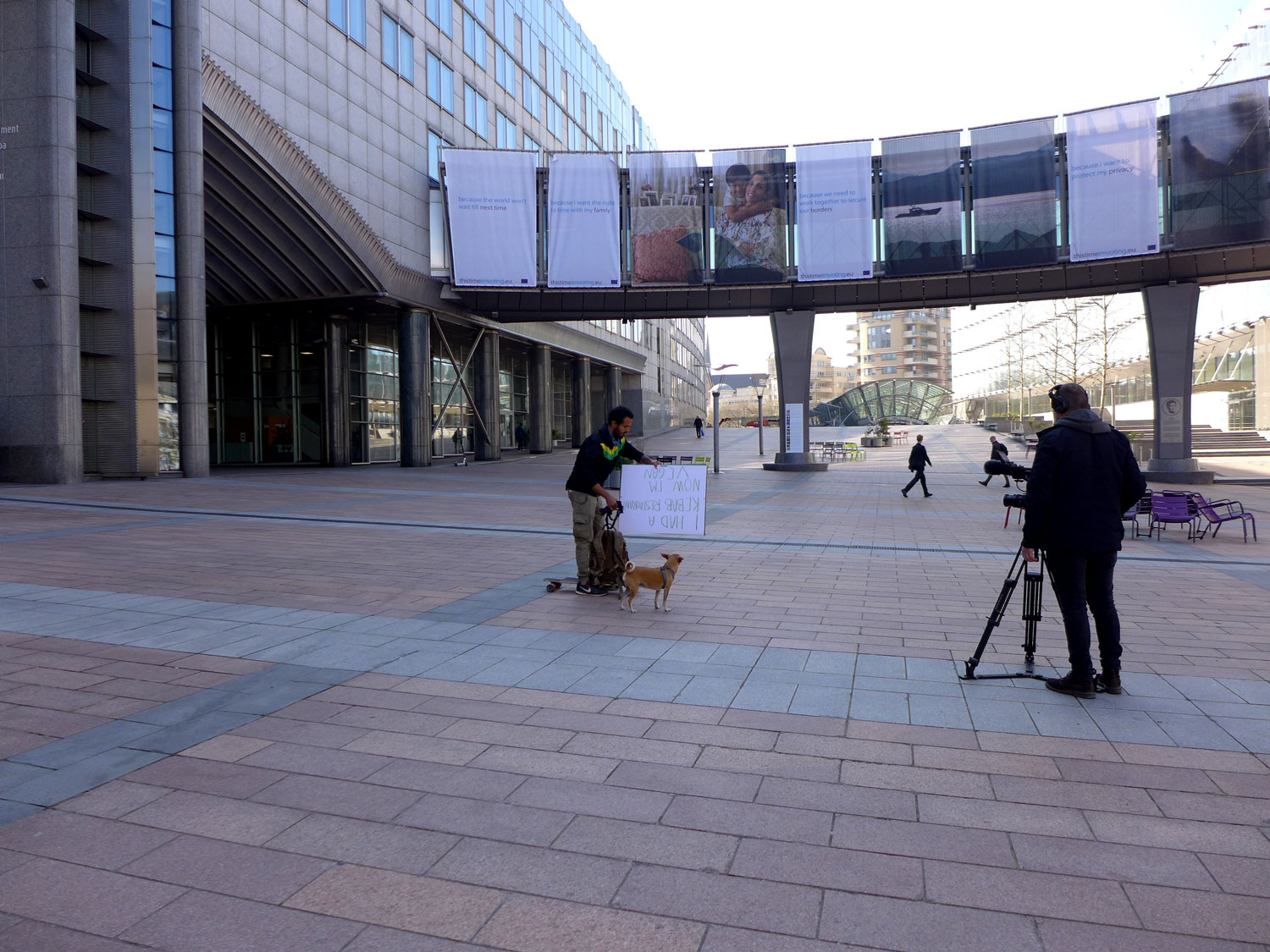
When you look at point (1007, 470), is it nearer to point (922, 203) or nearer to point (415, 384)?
point (922, 203)

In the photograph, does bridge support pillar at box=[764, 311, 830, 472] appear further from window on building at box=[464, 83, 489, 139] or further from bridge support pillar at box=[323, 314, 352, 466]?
window on building at box=[464, 83, 489, 139]

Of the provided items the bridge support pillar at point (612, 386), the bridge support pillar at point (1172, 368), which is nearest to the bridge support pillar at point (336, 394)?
the bridge support pillar at point (612, 386)

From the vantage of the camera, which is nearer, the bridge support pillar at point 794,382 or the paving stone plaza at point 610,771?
the paving stone plaza at point 610,771

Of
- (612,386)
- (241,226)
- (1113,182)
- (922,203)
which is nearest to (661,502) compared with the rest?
(922,203)

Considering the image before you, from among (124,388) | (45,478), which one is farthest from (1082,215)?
(45,478)

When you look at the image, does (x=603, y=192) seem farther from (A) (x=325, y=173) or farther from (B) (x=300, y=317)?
(B) (x=300, y=317)

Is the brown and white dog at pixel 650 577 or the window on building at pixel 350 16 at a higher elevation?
the window on building at pixel 350 16

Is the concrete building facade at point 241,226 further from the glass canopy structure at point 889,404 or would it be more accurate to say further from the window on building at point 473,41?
the glass canopy structure at point 889,404

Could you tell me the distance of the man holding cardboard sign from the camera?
7.87m

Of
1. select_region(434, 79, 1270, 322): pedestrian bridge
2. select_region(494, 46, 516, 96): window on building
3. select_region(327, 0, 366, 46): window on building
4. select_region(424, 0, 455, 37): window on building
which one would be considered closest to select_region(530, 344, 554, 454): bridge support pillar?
select_region(494, 46, 516, 96): window on building

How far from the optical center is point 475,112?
37875mm

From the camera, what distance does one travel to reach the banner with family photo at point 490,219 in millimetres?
30156

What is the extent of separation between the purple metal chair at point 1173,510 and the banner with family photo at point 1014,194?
1520 centimetres

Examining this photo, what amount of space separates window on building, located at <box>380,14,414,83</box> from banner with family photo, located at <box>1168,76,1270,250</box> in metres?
25.2
